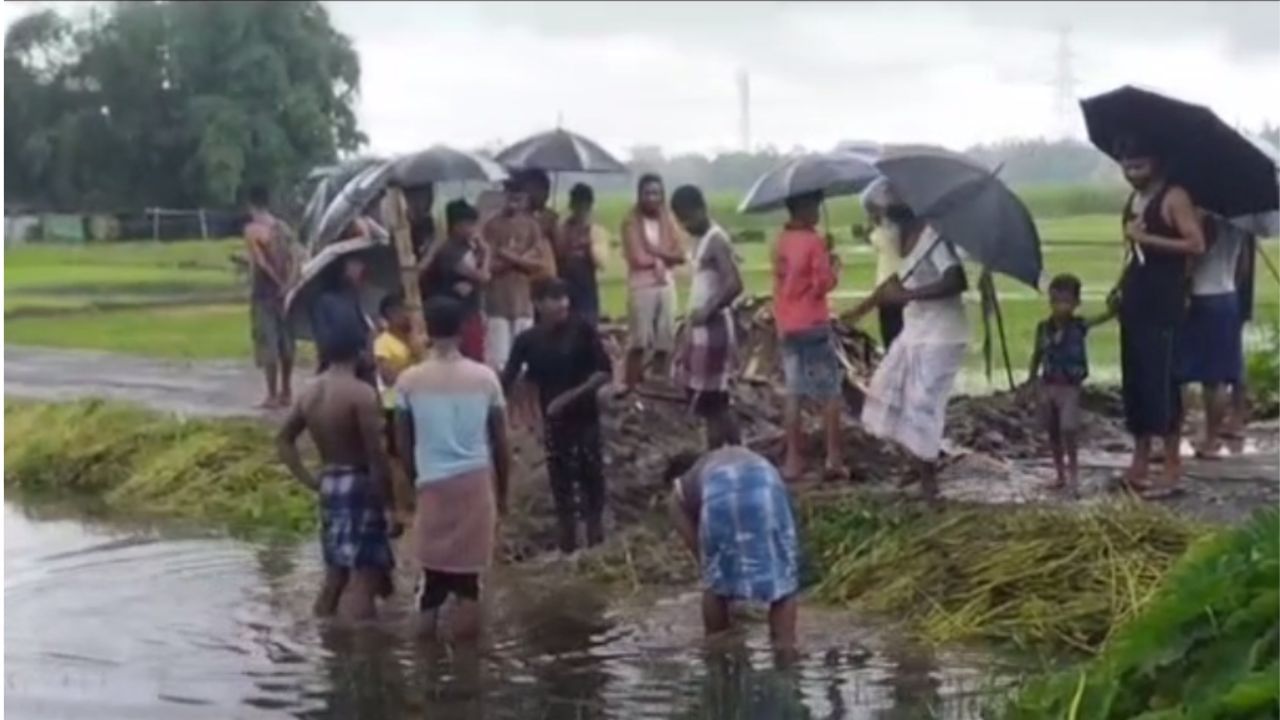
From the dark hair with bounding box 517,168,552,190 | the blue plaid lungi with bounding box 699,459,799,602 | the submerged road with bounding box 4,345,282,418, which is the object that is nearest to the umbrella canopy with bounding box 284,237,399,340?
the dark hair with bounding box 517,168,552,190

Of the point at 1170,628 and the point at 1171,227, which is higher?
the point at 1171,227

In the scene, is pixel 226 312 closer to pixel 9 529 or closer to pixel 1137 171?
pixel 9 529

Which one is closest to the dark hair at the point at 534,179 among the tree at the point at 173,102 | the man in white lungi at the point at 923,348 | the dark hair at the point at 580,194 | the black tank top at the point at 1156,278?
the dark hair at the point at 580,194

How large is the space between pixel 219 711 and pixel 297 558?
12.5 feet

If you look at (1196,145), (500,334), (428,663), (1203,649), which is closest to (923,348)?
(1196,145)

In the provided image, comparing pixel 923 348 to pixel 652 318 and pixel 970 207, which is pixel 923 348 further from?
pixel 652 318

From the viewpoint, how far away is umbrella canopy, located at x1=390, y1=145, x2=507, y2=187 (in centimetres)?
1541

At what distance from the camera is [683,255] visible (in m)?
15.2

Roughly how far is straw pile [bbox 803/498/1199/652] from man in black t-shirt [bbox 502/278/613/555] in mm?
1402

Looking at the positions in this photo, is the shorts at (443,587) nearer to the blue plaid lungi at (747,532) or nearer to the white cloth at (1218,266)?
the blue plaid lungi at (747,532)

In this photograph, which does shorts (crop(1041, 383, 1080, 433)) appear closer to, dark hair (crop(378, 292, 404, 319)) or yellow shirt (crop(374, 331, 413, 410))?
yellow shirt (crop(374, 331, 413, 410))

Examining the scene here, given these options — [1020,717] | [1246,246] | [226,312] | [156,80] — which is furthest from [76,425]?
[156,80]

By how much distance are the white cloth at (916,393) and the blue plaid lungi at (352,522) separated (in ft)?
9.88

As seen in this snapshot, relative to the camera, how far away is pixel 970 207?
1204 cm
